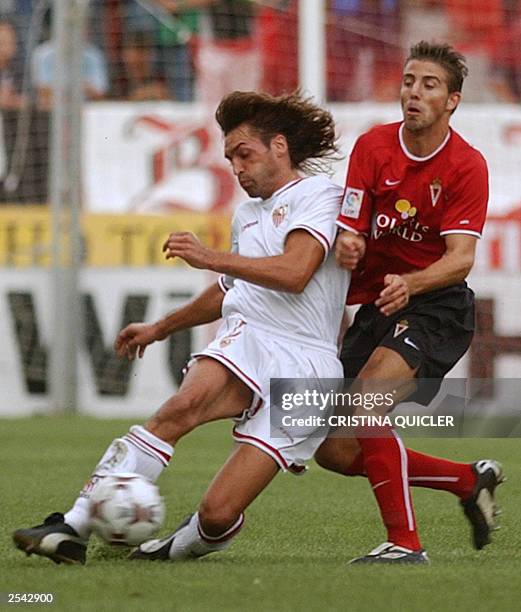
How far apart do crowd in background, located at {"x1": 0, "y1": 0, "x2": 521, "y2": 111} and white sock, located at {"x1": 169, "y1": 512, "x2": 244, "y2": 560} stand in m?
8.59

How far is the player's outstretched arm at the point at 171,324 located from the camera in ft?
18.9

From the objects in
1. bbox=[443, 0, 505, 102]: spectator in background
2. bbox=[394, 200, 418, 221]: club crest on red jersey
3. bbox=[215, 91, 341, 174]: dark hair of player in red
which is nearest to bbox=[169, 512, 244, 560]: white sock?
bbox=[394, 200, 418, 221]: club crest on red jersey

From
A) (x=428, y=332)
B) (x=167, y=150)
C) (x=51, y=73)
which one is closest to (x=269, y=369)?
(x=428, y=332)

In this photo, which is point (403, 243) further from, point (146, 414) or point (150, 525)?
point (146, 414)

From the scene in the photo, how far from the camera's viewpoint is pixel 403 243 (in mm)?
5504

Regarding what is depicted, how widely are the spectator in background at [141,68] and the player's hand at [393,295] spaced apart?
952 cm

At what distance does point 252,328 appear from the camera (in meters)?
5.45

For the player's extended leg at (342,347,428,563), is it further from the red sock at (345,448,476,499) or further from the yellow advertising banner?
the yellow advertising banner

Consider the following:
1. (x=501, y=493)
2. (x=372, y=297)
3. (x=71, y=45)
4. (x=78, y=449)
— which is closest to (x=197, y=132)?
(x=71, y=45)

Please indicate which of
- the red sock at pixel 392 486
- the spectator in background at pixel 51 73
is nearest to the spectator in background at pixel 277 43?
the spectator in background at pixel 51 73

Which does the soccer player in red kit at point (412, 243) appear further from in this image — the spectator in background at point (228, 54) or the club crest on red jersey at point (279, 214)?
the spectator in background at point (228, 54)

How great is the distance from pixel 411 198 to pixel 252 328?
69 centimetres

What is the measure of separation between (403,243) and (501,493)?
8.06 ft

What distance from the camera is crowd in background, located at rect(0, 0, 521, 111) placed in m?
13.9
